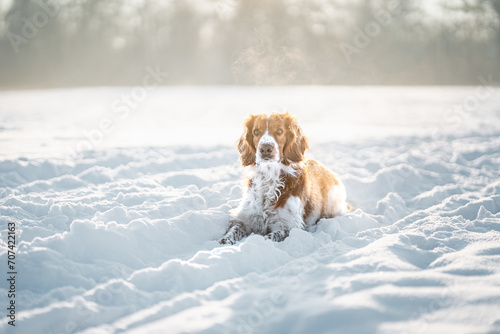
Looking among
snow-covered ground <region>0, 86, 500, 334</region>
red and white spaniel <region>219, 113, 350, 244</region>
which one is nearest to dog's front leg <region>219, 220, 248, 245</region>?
red and white spaniel <region>219, 113, 350, 244</region>

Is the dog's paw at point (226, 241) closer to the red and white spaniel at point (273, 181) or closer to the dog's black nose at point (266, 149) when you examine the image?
the red and white spaniel at point (273, 181)

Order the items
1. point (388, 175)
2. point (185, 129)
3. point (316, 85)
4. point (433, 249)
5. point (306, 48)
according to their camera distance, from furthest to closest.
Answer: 1. point (316, 85)
2. point (306, 48)
3. point (185, 129)
4. point (388, 175)
5. point (433, 249)

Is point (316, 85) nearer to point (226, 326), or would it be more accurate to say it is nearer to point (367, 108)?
point (367, 108)

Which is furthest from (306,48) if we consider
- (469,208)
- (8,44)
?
(469,208)

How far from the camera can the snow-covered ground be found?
8.54 feet

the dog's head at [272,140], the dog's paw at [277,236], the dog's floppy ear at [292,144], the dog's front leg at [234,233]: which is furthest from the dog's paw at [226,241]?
the dog's floppy ear at [292,144]

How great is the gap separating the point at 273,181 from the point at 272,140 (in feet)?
1.59

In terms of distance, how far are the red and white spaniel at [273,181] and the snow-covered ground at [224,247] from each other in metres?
0.29

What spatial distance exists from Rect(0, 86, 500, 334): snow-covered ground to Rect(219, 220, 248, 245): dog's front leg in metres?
0.18

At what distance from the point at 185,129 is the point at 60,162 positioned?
19.2 ft

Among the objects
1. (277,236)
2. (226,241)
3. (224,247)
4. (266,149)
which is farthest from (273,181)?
(224,247)

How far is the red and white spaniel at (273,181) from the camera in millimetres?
4398

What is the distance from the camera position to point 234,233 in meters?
4.24

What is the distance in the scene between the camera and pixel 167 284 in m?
3.05
